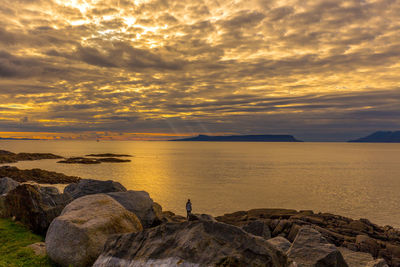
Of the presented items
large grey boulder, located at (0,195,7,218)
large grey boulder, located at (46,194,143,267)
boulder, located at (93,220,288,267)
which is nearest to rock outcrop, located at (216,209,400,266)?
large grey boulder, located at (46,194,143,267)

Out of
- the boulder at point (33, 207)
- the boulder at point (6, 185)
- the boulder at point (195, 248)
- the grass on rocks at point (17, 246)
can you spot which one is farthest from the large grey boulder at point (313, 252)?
the boulder at point (6, 185)

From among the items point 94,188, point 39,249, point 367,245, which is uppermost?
point 94,188

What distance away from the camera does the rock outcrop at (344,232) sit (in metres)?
16.6

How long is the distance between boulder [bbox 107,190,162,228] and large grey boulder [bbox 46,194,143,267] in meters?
2.61

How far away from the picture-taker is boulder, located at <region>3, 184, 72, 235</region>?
1316cm

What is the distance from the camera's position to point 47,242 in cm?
963

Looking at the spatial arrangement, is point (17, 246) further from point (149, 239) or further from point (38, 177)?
point (38, 177)

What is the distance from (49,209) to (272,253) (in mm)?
11041

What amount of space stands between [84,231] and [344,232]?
61.3 ft

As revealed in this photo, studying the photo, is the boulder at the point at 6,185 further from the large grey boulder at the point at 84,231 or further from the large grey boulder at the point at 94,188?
the large grey boulder at the point at 84,231

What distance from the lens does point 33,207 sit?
13.7 m

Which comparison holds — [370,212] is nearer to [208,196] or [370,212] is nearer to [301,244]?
[208,196]

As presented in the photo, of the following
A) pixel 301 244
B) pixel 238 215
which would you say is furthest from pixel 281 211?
pixel 301 244

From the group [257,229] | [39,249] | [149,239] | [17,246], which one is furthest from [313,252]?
[17,246]
